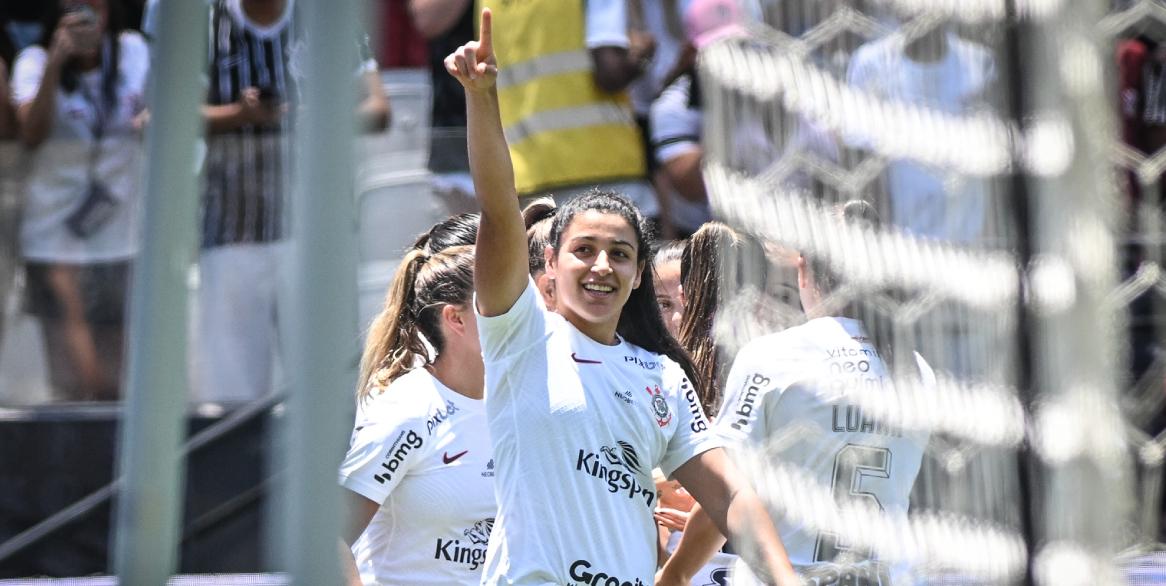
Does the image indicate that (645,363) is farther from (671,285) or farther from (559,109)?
(559,109)

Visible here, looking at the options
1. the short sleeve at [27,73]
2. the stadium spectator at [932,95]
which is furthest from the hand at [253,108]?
the stadium spectator at [932,95]

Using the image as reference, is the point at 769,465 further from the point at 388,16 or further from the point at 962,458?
the point at 388,16

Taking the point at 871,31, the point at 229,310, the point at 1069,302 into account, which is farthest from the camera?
the point at 229,310

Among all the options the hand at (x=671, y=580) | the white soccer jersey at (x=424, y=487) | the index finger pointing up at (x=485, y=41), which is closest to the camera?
the index finger pointing up at (x=485, y=41)

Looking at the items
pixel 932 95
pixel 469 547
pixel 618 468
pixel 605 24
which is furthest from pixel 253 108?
pixel 932 95

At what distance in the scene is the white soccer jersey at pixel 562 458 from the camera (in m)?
2.54

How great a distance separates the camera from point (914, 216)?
127 centimetres

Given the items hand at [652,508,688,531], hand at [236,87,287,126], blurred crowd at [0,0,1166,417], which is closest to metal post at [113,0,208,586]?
hand at [652,508,688,531]

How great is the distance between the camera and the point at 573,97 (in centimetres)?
461

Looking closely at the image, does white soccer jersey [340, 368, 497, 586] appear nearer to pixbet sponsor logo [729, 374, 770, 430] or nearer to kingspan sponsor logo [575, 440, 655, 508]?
kingspan sponsor logo [575, 440, 655, 508]

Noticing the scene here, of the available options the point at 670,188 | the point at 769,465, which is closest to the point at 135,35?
the point at 670,188

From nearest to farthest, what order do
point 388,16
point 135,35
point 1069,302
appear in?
point 1069,302
point 135,35
point 388,16

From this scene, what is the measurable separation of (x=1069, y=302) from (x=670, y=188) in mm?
3475

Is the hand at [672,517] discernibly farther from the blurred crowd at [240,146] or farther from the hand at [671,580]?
the blurred crowd at [240,146]
